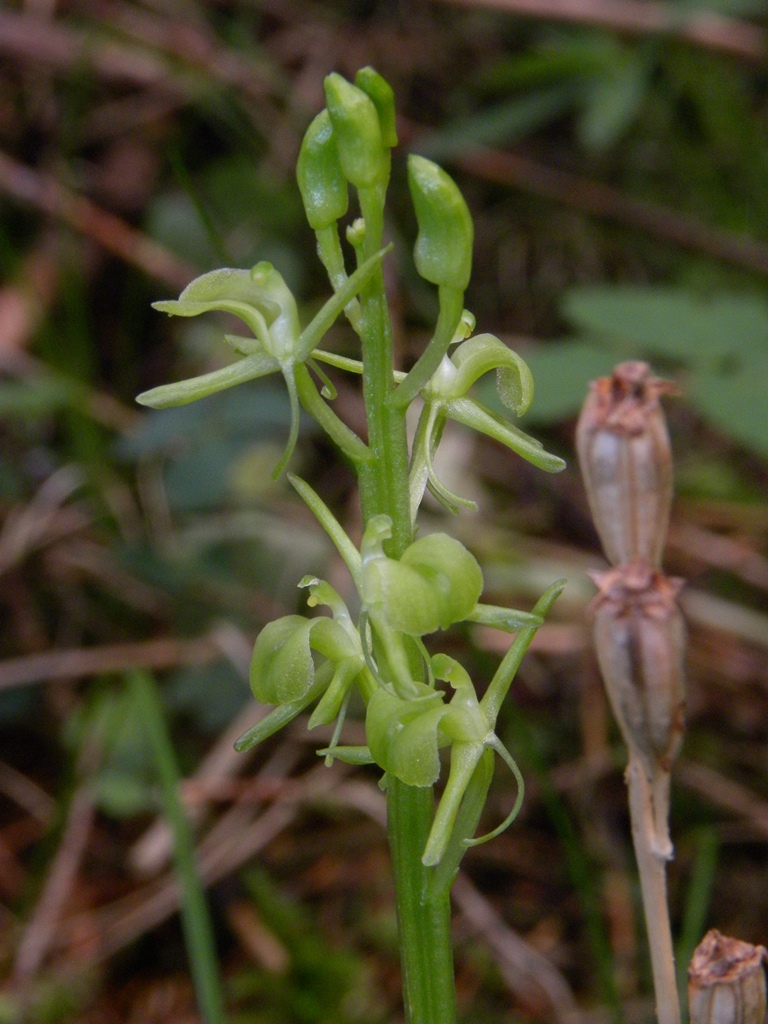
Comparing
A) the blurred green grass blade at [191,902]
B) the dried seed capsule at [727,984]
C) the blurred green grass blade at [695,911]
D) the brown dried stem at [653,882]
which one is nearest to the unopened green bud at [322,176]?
the brown dried stem at [653,882]

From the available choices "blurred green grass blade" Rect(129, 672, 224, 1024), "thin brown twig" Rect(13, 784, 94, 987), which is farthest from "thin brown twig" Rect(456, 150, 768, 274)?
"blurred green grass blade" Rect(129, 672, 224, 1024)

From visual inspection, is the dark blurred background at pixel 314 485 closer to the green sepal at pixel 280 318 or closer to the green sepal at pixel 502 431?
the green sepal at pixel 502 431

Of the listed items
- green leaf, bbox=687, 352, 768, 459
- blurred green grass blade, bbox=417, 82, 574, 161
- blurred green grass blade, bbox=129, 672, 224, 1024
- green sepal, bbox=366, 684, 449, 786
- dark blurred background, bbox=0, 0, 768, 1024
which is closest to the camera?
green sepal, bbox=366, 684, 449, 786

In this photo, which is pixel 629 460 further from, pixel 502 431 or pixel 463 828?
pixel 463 828

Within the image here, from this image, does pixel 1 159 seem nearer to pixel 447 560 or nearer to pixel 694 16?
pixel 694 16

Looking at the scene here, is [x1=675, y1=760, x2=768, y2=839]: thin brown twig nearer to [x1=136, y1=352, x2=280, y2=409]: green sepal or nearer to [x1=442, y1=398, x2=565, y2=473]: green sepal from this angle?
[x1=442, y1=398, x2=565, y2=473]: green sepal

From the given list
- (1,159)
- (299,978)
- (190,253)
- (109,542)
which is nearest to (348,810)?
(299,978)

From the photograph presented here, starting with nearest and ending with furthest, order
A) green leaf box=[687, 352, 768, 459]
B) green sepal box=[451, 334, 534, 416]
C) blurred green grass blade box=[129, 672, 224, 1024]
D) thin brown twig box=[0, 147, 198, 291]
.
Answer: green sepal box=[451, 334, 534, 416] < blurred green grass blade box=[129, 672, 224, 1024] < green leaf box=[687, 352, 768, 459] < thin brown twig box=[0, 147, 198, 291]
